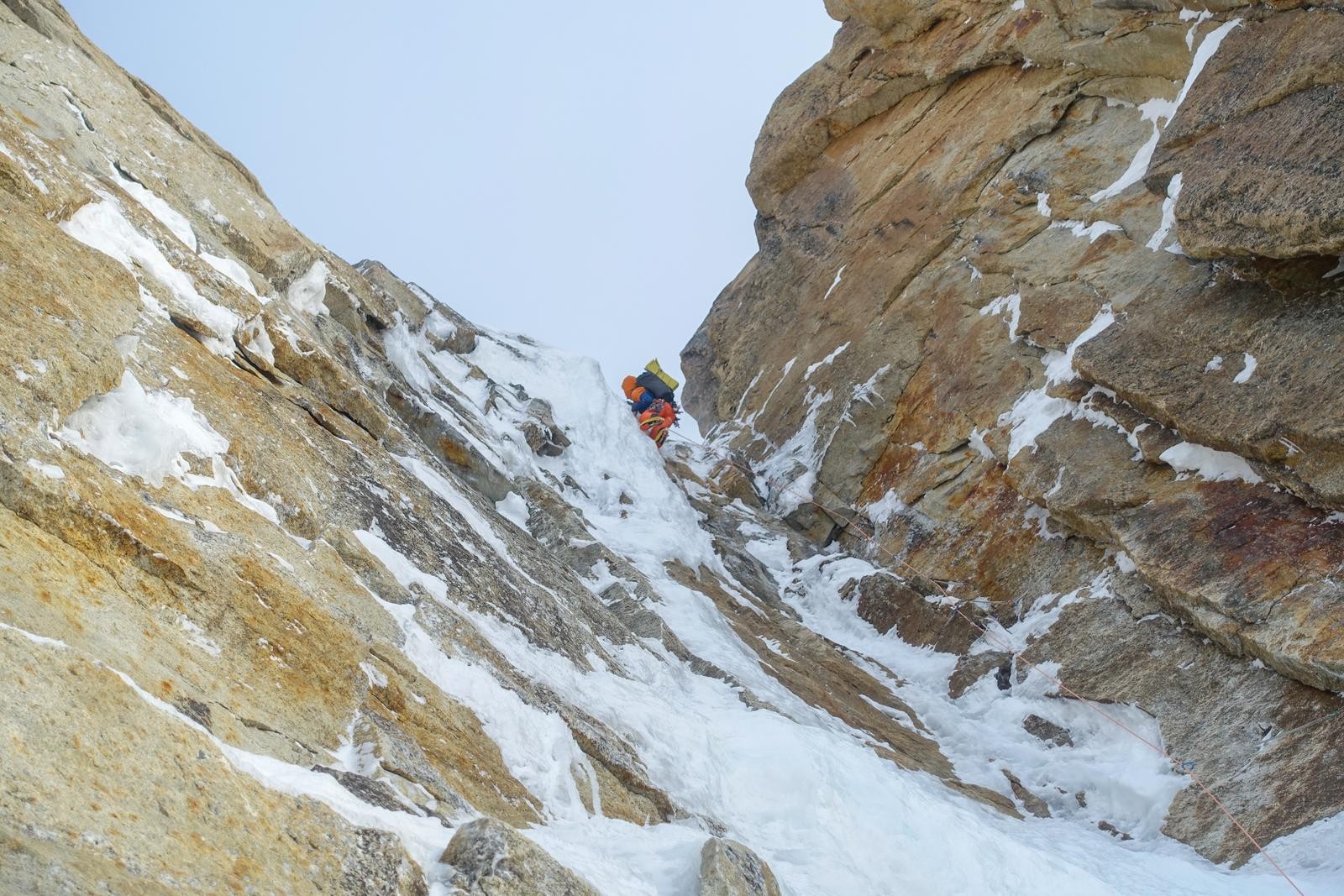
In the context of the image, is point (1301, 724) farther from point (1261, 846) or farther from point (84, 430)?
point (84, 430)

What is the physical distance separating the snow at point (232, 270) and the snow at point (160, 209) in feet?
0.83

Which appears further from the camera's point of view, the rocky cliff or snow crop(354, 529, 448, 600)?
snow crop(354, 529, 448, 600)

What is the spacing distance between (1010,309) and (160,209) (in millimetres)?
19143

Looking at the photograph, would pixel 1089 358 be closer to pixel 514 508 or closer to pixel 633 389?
pixel 514 508

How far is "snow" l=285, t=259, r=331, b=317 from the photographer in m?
15.4

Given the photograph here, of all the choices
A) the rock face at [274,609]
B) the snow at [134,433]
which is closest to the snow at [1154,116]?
the rock face at [274,609]

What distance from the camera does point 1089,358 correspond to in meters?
19.4

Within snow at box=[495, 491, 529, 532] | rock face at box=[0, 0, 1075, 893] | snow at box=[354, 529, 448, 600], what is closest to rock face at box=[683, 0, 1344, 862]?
rock face at box=[0, 0, 1075, 893]

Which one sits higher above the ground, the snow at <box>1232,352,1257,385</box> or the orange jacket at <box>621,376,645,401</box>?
the snow at <box>1232,352,1257,385</box>

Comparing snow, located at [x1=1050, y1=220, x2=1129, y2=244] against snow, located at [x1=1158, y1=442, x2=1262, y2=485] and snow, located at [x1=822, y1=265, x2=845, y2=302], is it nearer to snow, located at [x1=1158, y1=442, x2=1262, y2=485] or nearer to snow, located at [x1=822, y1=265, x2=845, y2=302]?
snow, located at [x1=1158, y1=442, x2=1262, y2=485]

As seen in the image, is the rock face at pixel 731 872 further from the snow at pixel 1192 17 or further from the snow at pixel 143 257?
the snow at pixel 1192 17

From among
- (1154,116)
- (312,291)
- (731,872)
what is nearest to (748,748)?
(731,872)

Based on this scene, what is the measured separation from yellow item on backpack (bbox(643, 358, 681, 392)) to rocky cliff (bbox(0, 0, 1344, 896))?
2.86 meters

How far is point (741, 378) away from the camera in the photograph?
115 feet
